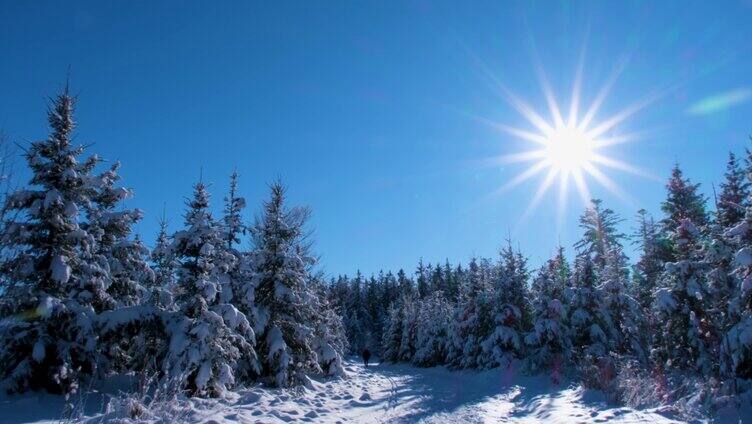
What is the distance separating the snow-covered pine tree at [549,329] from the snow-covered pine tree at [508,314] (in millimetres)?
1377

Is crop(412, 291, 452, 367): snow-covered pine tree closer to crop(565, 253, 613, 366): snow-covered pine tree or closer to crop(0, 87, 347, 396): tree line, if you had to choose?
crop(565, 253, 613, 366): snow-covered pine tree

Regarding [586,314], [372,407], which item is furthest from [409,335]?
[372,407]

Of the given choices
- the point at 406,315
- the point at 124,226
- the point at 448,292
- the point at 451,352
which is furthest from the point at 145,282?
the point at 448,292

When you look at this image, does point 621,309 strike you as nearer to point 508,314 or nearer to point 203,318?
point 508,314

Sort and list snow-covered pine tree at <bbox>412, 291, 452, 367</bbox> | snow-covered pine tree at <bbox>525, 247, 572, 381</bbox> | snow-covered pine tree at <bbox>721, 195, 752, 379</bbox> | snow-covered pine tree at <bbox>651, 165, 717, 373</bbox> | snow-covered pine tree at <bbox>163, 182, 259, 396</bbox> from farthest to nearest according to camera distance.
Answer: snow-covered pine tree at <bbox>412, 291, 452, 367</bbox> < snow-covered pine tree at <bbox>525, 247, 572, 381</bbox> < snow-covered pine tree at <bbox>651, 165, 717, 373</bbox> < snow-covered pine tree at <bbox>163, 182, 259, 396</bbox> < snow-covered pine tree at <bbox>721, 195, 752, 379</bbox>

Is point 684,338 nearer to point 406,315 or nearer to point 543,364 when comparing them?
point 543,364

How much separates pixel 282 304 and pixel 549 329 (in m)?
14.9

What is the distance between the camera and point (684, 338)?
55.9ft

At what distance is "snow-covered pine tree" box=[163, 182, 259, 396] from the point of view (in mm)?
13109

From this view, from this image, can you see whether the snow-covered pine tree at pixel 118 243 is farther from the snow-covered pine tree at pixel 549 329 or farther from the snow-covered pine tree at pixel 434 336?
the snow-covered pine tree at pixel 434 336

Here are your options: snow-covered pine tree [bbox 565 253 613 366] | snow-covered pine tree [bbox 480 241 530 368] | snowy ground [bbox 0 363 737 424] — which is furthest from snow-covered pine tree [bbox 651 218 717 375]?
Result: snow-covered pine tree [bbox 480 241 530 368]

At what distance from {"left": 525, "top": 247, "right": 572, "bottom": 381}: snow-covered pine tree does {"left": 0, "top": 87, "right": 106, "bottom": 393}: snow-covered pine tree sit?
65.5ft

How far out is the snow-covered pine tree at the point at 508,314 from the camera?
29281 millimetres

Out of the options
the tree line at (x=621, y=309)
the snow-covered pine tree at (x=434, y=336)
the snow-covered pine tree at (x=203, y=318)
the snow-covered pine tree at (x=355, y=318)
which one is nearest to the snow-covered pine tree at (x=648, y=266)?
the tree line at (x=621, y=309)
